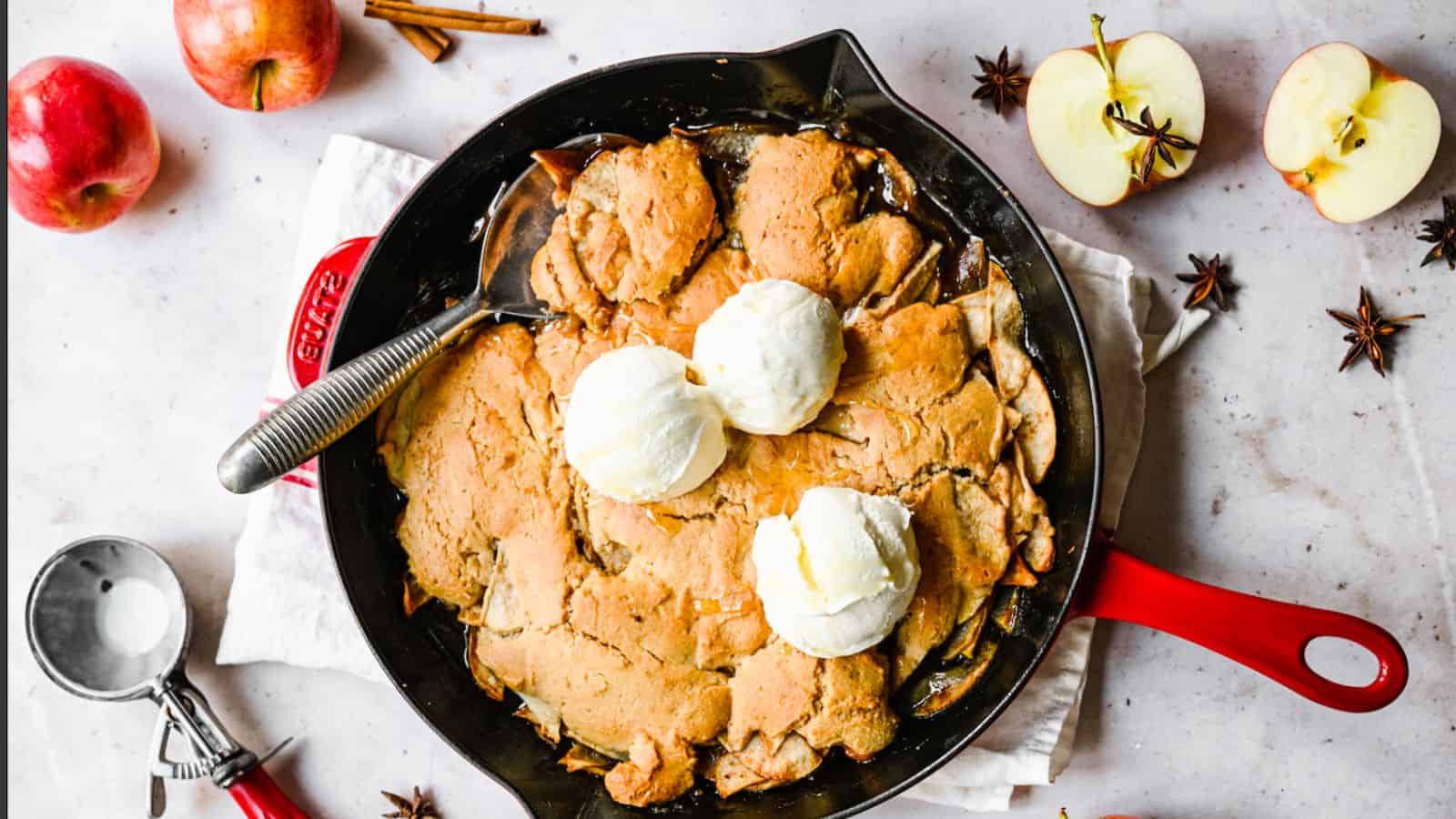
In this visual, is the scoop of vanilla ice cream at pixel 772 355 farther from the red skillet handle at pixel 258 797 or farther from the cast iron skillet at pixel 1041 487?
the red skillet handle at pixel 258 797

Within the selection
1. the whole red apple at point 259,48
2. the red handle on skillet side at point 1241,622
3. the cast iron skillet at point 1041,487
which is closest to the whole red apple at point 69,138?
the whole red apple at point 259,48

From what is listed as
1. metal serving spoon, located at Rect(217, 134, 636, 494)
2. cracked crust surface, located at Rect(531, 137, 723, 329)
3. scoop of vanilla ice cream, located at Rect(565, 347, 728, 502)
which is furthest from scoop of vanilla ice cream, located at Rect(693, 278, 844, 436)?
metal serving spoon, located at Rect(217, 134, 636, 494)

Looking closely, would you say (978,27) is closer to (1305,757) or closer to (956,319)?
(956,319)

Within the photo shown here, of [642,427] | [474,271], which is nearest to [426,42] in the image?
[474,271]

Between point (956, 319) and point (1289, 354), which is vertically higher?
point (956, 319)

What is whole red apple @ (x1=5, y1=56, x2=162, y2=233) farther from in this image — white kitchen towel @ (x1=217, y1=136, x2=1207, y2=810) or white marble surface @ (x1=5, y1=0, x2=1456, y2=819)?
white kitchen towel @ (x1=217, y1=136, x2=1207, y2=810)

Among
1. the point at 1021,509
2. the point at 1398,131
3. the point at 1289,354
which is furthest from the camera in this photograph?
the point at 1289,354

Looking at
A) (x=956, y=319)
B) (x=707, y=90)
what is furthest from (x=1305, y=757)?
(x=707, y=90)

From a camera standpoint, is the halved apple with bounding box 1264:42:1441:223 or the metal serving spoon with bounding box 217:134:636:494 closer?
the metal serving spoon with bounding box 217:134:636:494
